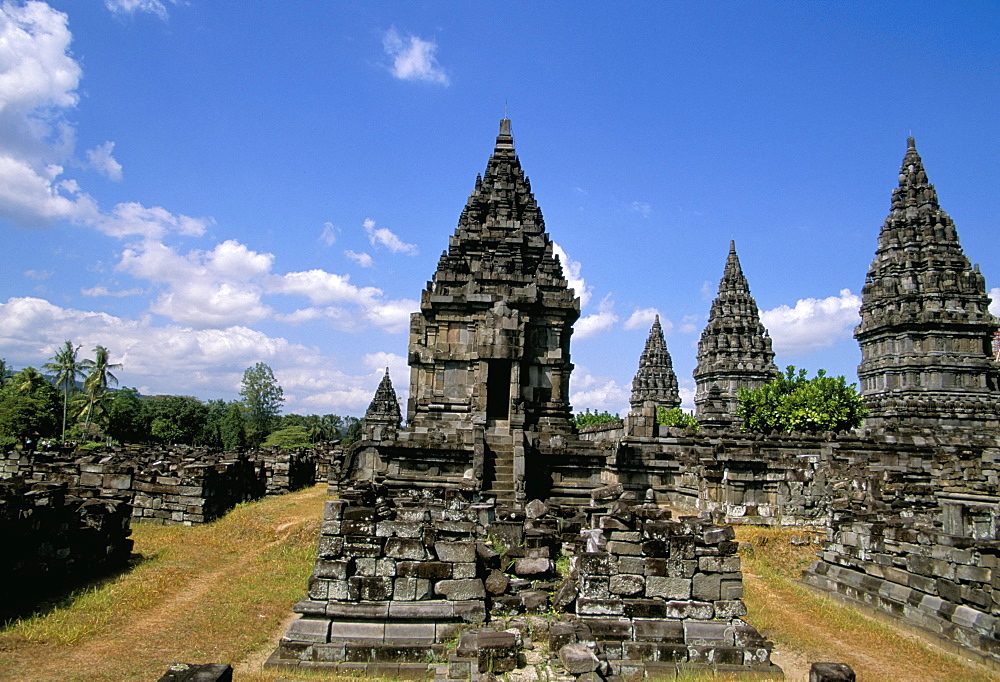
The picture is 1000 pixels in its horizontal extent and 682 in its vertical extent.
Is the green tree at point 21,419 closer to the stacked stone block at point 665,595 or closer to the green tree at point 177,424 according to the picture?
the green tree at point 177,424

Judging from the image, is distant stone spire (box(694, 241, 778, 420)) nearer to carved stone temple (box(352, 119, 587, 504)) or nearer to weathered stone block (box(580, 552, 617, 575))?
carved stone temple (box(352, 119, 587, 504))

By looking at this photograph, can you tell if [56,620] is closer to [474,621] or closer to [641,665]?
[474,621]

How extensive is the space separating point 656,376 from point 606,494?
5749 centimetres

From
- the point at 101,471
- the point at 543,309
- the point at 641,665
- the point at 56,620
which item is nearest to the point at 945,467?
the point at 543,309

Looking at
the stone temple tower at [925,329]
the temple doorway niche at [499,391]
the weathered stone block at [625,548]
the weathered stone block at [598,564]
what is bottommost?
the weathered stone block at [598,564]

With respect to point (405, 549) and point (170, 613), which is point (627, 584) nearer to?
point (405, 549)

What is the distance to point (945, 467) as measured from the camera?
18.8 m

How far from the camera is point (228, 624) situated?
25.9ft

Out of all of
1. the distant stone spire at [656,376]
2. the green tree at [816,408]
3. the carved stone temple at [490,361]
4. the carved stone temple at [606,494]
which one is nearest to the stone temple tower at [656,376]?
the distant stone spire at [656,376]

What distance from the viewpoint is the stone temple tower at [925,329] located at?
31.9 meters

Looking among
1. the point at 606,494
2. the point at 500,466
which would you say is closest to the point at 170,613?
the point at 606,494

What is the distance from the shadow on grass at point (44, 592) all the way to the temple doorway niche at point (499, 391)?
12.5m

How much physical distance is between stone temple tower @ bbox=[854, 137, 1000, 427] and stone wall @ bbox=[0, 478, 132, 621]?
31536 millimetres

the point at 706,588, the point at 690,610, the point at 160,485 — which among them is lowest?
the point at 690,610
